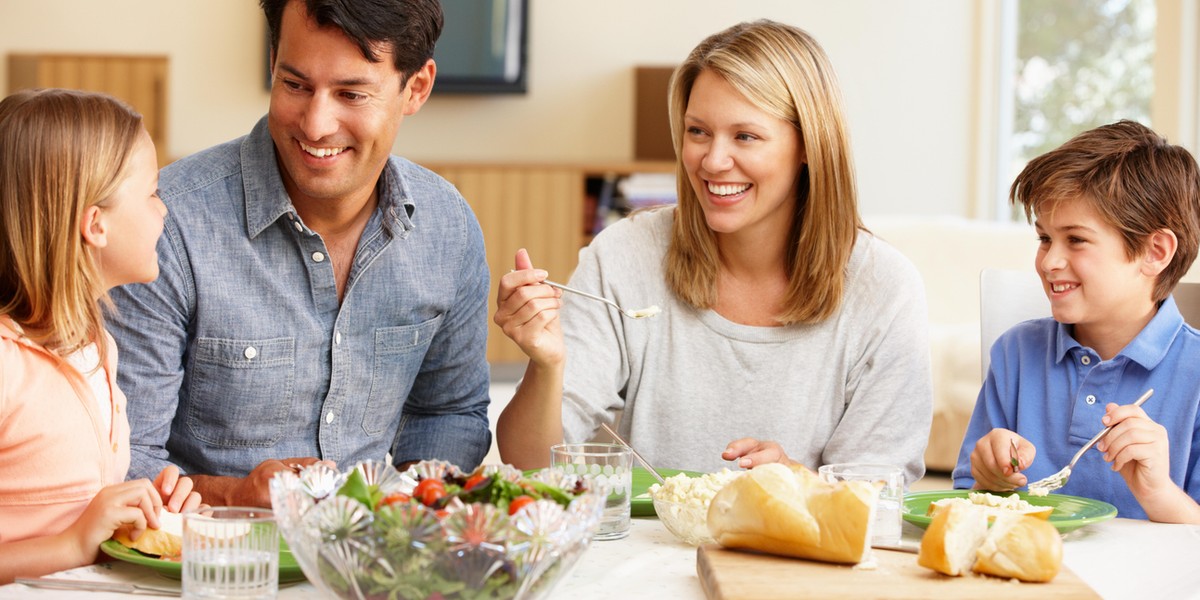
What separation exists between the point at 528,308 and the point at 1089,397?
79 cm

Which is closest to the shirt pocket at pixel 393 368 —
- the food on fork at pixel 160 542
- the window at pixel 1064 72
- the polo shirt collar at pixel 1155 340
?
the food on fork at pixel 160 542

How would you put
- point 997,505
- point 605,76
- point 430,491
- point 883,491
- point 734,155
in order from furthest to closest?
point 605,76 → point 734,155 → point 997,505 → point 883,491 → point 430,491

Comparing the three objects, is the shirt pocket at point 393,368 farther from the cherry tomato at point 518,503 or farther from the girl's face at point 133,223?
the cherry tomato at point 518,503

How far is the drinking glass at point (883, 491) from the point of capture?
4.09 ft

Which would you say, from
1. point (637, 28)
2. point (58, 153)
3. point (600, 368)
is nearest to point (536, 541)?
point (58, 153)

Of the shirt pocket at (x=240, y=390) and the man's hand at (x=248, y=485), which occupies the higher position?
the shirt pocket at (x=240, y=390)

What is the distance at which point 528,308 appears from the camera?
1640mm

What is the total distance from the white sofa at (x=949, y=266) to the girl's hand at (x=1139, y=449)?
2399 millimetres

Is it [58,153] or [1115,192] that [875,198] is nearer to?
[1115,192]

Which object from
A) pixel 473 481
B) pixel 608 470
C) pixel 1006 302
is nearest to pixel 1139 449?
pixel 1006 302

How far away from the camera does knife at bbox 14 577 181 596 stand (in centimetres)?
109

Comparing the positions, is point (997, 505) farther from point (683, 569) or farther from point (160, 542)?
point (160, 542)

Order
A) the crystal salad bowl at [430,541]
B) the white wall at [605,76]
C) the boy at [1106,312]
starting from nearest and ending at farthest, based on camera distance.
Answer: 1. the crystal salad bowl at [430,541]
2. the boy at [1106,312]
3. the white wall at [605,76]

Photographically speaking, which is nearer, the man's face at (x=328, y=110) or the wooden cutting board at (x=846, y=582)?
the wooden cutting board at (x=846, y=582)
